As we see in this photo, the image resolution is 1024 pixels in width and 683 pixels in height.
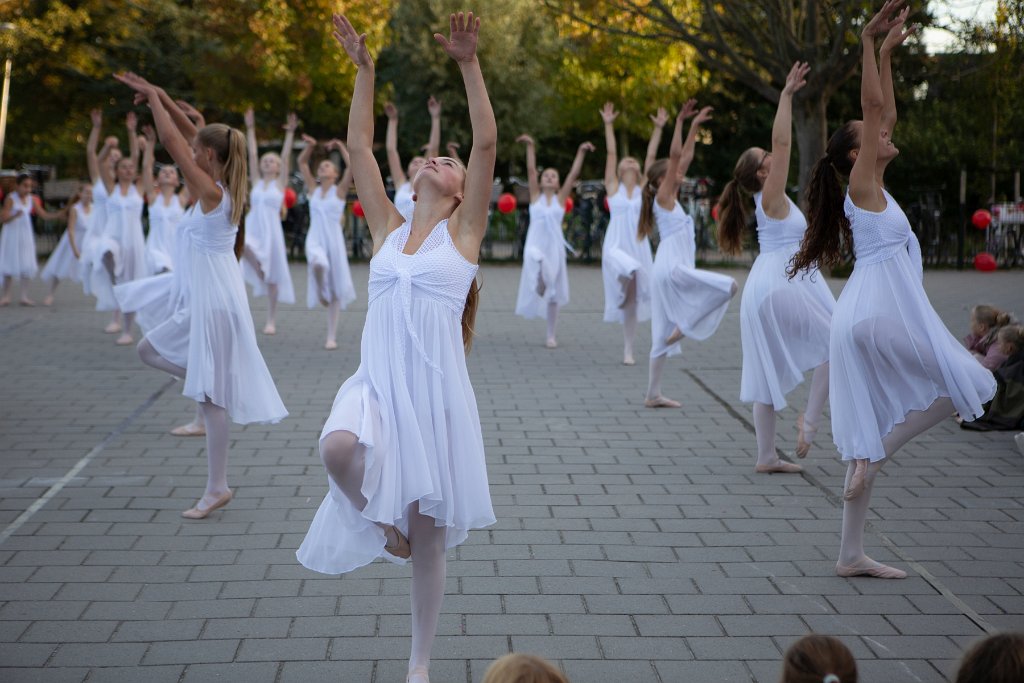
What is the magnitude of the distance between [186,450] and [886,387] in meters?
4.66

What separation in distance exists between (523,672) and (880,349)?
126 inches

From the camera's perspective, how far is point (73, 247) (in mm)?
16844

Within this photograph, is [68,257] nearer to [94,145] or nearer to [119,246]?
[119,246]

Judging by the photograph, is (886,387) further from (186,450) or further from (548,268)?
(548,268)

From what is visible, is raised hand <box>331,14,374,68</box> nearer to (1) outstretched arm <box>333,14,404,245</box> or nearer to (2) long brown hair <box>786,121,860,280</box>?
(1) outstretched arm <box>333,14,404,245</box>

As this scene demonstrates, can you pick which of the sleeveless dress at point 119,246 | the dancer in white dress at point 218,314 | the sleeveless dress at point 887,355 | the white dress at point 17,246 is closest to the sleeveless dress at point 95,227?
the sleeveless dress at point 119,246

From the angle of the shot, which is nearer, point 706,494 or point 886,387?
point 886,387

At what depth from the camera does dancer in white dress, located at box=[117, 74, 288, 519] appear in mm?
6324

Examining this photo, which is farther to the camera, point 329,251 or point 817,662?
point 329,251

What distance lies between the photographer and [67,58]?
Result: 3297 centimetres

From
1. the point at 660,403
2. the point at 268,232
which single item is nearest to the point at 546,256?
the point at 268,232

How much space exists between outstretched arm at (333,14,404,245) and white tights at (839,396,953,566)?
2.47m

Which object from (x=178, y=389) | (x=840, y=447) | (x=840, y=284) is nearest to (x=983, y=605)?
(x=840, y=447)

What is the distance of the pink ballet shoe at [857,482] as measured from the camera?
5.29 metres
